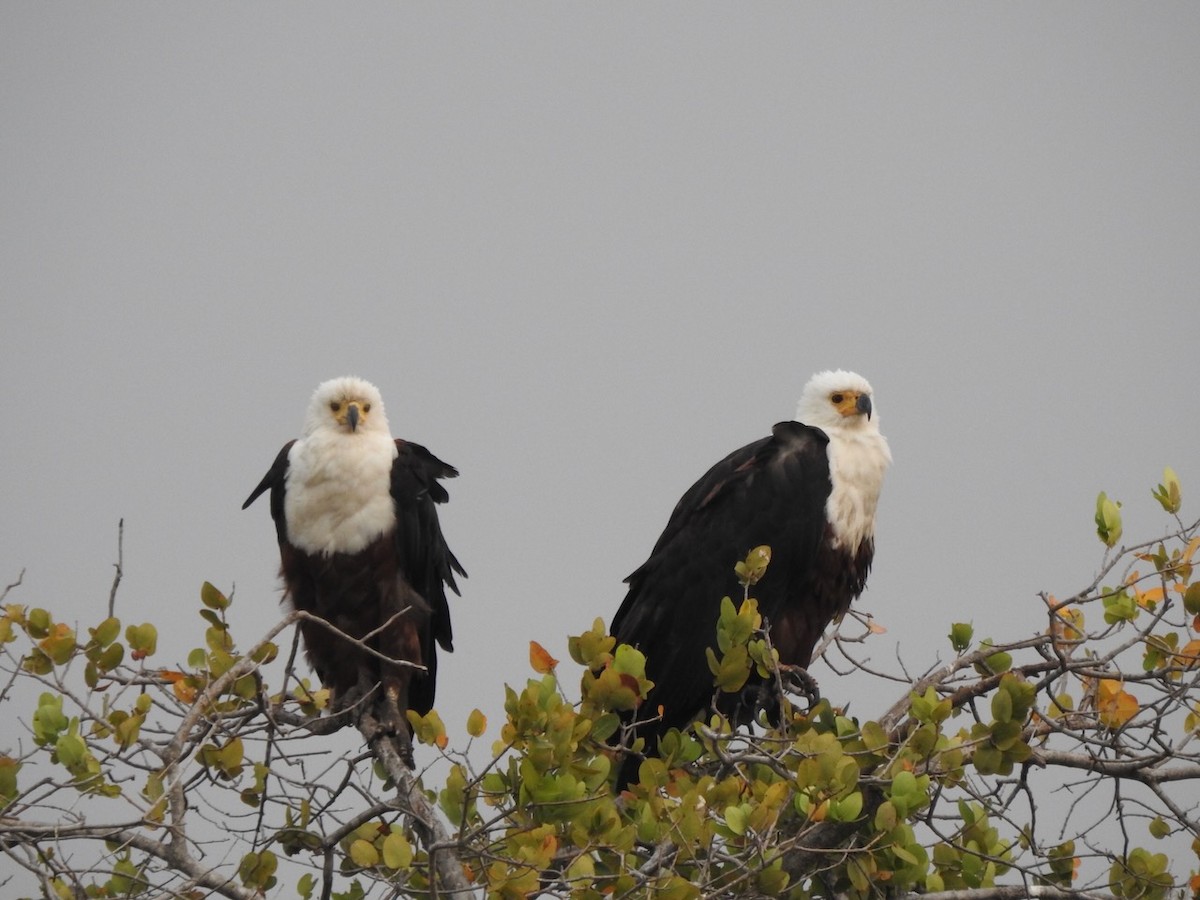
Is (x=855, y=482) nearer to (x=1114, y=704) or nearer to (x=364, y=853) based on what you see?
(x=1114, y=704)

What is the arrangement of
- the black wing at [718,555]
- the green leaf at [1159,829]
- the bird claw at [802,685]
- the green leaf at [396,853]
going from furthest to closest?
the black wing at [718,555], the bird claw at [802,685], the green leaf at [1159,829], the green leaf at [396,853]

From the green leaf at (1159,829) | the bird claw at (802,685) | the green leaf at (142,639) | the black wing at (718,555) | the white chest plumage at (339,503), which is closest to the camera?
the green leaf at (142,639)

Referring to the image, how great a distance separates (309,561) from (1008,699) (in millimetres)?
2925

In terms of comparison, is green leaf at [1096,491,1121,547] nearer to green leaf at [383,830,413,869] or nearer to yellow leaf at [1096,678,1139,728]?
yellow leaf at [1096,678,1139,728]

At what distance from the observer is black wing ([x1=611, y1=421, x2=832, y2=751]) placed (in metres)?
5.40

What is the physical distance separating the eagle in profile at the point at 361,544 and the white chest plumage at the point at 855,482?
1508 millimetres

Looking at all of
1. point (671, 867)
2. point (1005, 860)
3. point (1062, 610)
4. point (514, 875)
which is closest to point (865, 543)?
point (1062, 610)

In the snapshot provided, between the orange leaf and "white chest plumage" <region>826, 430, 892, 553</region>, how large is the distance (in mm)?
1726

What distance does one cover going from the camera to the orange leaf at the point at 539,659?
4.02 m

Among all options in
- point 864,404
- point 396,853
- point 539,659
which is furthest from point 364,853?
point 864,404

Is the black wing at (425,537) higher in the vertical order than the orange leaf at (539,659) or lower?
higher

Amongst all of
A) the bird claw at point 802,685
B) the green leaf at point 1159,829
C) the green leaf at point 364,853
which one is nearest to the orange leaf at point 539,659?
the green leaf at point 364,853

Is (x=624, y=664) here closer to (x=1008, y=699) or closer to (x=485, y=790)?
(x=485, y=790)

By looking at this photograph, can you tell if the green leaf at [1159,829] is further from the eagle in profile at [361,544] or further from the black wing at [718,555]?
the eagle in profile at [361,544]
